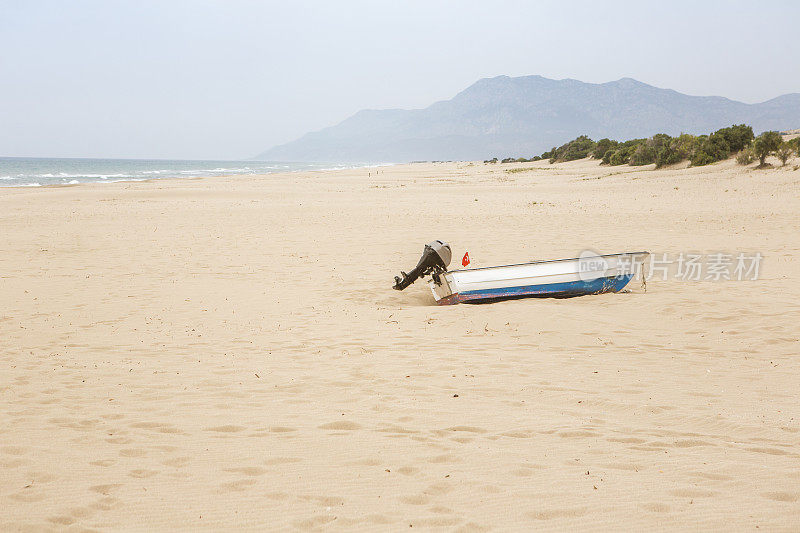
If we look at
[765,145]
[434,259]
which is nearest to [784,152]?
[765,145]

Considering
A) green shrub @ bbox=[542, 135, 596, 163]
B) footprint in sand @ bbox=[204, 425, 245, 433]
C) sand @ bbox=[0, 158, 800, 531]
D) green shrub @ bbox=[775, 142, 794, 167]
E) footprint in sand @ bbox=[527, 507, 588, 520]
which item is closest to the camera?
footprint in sand @ bbox=[527, 507, 588, 520]

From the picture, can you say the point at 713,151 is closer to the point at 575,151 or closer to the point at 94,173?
the point at 575,151

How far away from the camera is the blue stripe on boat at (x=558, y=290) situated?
366 inches

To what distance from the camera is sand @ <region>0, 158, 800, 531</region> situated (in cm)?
355

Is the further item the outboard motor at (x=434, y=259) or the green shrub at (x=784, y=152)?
the green shrub at (x=784, y=152)

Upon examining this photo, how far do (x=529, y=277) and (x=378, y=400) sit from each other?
4.83m

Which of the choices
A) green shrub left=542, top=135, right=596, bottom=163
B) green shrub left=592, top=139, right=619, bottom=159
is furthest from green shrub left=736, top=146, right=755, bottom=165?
green shrub left=542, top=135, right=596, bottom=163

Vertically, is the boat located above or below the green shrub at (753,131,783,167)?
below

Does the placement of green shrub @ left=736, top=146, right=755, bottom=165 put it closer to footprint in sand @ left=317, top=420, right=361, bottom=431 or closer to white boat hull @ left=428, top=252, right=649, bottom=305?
white boat hull @ left=428, top=252, right=649, bottom=305

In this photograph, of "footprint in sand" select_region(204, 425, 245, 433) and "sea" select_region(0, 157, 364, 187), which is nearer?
"footprint in sand" select_region(204, 425, 245, 433)

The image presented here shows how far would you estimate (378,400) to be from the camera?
540cm

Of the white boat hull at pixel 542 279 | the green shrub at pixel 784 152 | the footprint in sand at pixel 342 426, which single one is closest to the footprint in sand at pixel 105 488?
the footprint in sand at pixel 342 426

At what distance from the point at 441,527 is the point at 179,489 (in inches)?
68.6

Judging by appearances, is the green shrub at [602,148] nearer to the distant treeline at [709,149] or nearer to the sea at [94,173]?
the distant treeline at [709,149]
